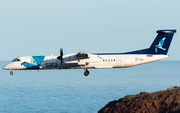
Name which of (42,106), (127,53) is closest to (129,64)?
(127,53)

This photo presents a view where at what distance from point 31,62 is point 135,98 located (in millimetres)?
27361

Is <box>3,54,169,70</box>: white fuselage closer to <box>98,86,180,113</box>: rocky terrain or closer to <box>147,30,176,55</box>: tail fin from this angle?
<box>147,30,176,55</box>: tail fin

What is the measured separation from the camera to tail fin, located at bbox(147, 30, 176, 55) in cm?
4972

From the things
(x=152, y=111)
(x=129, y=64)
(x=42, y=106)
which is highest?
(x=129, y=64)

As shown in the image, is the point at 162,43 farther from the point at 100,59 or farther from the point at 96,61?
the point at 96,61

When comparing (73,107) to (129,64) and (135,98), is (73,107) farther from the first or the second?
(135,98)

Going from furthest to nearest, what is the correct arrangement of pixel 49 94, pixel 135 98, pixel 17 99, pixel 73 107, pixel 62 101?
1. pixel 49 94
2. pixel 17 99
3. pixel 62 101
4. pixel 73 107
5. pixel 135 98

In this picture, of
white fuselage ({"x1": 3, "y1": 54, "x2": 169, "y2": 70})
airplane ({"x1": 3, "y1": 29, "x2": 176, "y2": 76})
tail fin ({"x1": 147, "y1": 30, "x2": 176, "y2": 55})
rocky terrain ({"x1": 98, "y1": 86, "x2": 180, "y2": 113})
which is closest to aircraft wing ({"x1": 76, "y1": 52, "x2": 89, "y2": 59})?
airplane ({"x1": 3, "y1": 29, "x2": 176, "y2": 76})

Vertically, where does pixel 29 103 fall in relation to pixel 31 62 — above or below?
below

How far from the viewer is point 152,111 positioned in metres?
24.6

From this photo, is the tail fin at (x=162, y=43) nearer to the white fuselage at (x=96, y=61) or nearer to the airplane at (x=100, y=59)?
the airplane at (x=100, y=59)

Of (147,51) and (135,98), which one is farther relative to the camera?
(147,51)

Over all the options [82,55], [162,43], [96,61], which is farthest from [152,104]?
[162,43]

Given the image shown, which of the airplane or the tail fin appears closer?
the airplane
